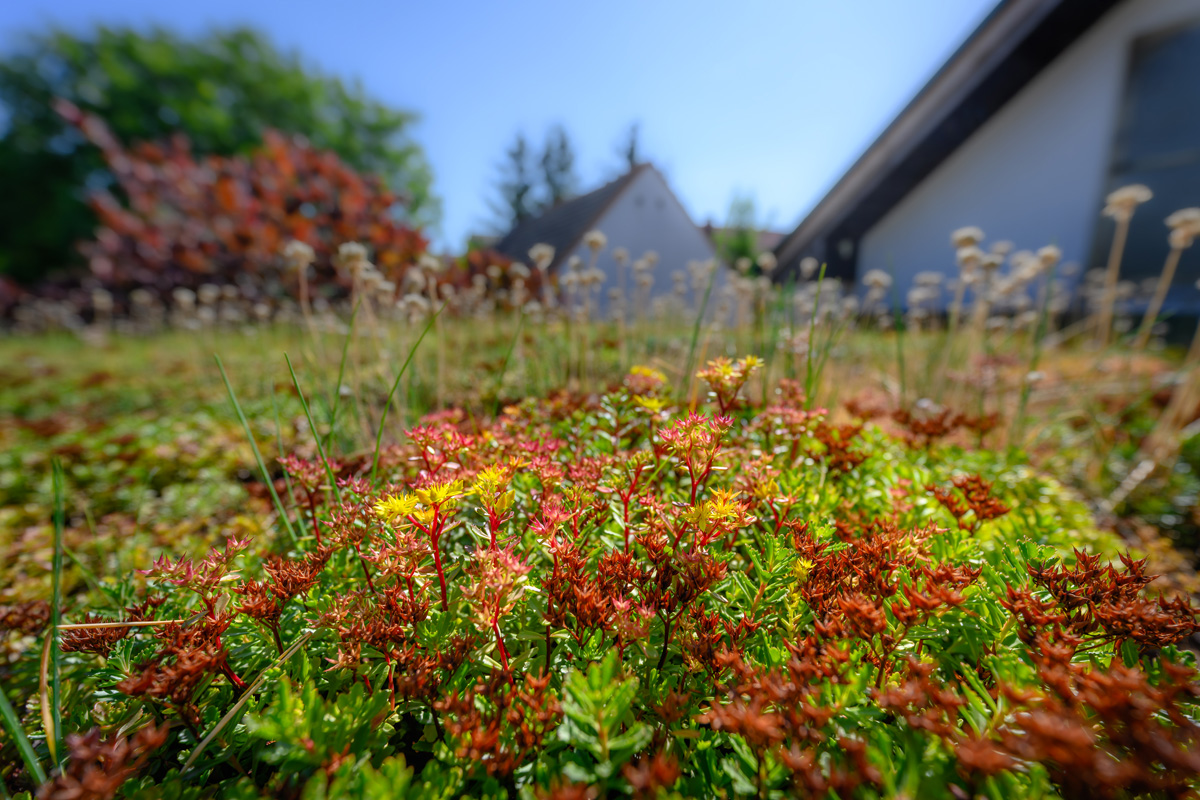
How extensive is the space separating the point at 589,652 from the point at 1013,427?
2722 mm

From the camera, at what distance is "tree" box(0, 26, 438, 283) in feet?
62.9

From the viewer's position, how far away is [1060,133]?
25.0 ft

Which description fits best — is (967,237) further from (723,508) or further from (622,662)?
(622,662)

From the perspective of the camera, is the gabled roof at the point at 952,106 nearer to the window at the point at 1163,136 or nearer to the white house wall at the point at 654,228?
the window at the point at 1163,136

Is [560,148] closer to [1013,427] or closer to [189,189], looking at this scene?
[189,189]

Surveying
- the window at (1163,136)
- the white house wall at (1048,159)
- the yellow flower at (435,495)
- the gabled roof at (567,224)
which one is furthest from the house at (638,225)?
the yellow flower at (435,495)

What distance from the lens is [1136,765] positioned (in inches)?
23.6

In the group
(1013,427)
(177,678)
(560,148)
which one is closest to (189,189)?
(177,678)

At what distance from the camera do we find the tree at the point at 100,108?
1917 cm

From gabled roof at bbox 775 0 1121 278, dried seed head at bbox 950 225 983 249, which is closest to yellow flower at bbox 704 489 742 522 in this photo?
dried seed head at bbox 950 225 983 249

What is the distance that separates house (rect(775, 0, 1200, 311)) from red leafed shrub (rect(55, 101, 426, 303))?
25.2 ft

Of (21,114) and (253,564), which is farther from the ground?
(21,114)

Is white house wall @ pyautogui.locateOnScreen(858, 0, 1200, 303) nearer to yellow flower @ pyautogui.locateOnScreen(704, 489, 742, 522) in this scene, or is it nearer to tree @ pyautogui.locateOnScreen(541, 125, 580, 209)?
yellow flower @ pyautogui.locateOnScreen(704, 489, 742, 522)

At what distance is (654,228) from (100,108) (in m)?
23.0
